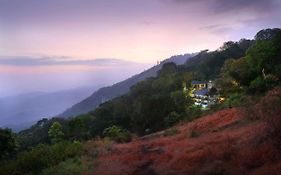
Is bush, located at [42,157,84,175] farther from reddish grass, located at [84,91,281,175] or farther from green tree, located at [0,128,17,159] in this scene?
green tree, located at [0,128,17,159]

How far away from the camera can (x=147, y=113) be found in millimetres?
57844

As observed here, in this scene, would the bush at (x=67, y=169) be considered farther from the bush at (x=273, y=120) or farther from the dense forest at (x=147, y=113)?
the bush at (x=273, y=120)

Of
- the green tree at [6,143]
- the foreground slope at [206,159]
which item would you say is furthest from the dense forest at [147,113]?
the foreground slope at [206,159]

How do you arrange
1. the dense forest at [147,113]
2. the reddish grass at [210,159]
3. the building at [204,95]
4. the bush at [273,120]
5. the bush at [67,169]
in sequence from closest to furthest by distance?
the reddish grass at [210,159] → the bush at [273,120] → the bush at [67,169] → the dense forest at [147,113] → the building at [204,95]

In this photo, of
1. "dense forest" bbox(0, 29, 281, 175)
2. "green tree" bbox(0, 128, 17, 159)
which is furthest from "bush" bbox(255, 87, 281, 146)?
"green tree" bbox(0, 128, 17, 159)

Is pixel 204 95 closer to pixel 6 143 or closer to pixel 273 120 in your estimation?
pixel 6 143

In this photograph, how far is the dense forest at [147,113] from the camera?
23.2m

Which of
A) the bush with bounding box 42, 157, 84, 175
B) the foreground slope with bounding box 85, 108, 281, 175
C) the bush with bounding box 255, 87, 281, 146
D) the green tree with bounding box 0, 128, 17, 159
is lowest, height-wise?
the green tree with bounding box 0, 128, 17, 159

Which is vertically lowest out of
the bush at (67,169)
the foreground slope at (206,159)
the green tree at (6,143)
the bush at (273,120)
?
the green tree at (6,143)

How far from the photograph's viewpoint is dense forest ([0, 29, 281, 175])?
23219 millimetres

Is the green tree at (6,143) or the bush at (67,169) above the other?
the bush at (67,169)

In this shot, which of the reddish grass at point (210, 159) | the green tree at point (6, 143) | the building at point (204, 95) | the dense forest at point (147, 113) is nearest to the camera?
the reddish grass at point (210, 159)

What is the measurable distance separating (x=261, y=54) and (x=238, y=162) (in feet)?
116

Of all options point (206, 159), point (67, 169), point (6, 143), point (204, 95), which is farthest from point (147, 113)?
point (206, 159)
